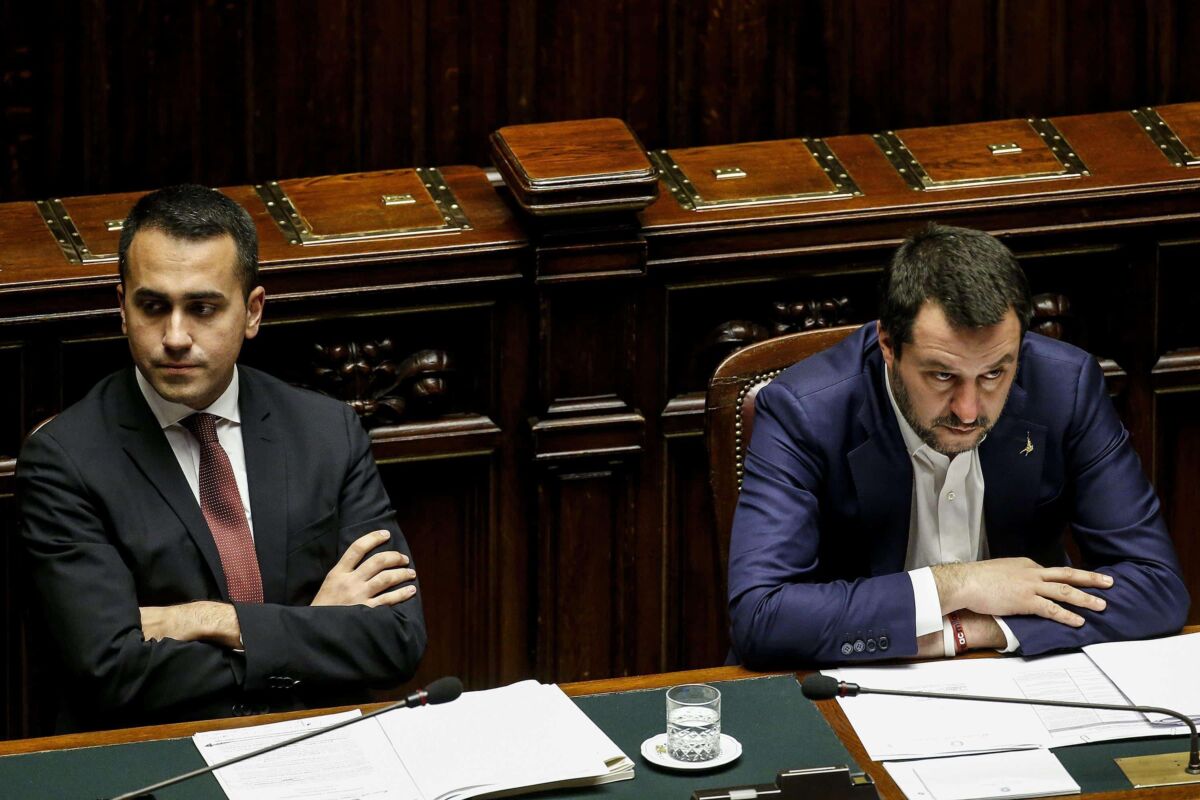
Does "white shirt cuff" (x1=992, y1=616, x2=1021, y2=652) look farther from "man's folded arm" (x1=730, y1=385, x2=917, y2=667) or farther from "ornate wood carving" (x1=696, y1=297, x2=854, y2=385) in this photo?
"ornate wood carving" (x1=696, y1=297, x2=854, y2=385)

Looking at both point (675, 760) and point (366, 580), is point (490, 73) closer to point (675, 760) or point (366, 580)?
point (366, 580)

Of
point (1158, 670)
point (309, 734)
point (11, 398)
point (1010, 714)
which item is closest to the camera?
point (309, 734)

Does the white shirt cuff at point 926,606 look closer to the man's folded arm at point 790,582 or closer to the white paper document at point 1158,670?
the man's folded arm at point 790,582

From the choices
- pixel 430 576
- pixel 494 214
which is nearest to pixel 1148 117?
pixel 494 214

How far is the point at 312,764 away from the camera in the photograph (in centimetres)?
276

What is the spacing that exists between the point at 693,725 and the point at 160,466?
3.47ft

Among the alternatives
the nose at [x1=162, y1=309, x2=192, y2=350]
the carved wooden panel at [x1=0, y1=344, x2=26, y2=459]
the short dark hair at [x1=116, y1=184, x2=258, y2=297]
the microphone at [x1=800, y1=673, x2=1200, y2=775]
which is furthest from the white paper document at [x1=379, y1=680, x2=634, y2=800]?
the carved wooden panel at [x1=0, y1=344, x2=26, y2=459]

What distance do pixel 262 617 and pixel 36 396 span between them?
92cm

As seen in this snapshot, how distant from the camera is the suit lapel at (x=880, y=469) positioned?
3408 millimetres

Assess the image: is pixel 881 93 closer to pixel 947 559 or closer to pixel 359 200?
pixel 359 200

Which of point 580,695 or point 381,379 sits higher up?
point 381,379

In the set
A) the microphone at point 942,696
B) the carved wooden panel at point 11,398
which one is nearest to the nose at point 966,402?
the microphone at point 942,696

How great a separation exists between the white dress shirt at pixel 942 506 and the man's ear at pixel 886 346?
0.14 feet

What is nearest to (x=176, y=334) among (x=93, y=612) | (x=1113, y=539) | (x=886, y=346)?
(x=93, y=612)
